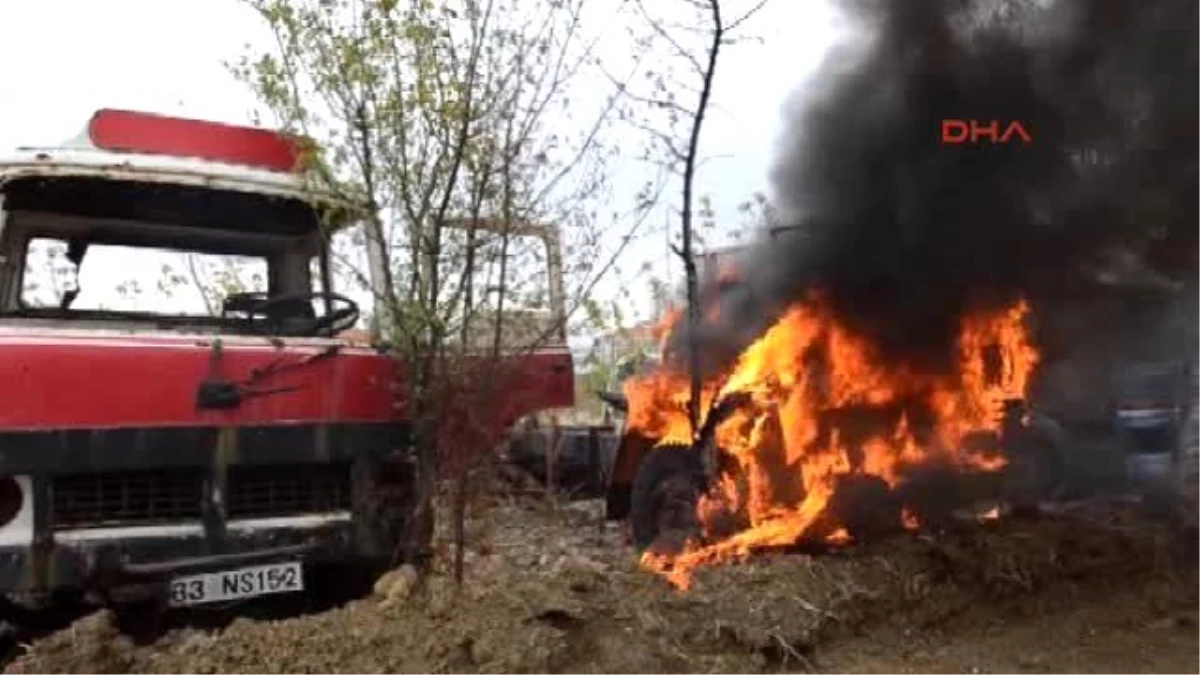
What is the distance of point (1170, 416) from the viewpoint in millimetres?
10867

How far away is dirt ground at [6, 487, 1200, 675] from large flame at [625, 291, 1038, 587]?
28.8 inches

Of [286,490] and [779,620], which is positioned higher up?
[286,490]

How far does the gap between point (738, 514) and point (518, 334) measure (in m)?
2.82

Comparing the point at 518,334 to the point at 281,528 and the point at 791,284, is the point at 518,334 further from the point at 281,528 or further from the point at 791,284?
the point at 791,284

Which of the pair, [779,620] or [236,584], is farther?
[779,620]

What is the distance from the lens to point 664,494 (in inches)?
352

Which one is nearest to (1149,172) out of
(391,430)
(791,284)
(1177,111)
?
(1177,111)

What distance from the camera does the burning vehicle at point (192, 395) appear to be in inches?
196

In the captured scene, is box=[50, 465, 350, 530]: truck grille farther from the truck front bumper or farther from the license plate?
the license plate

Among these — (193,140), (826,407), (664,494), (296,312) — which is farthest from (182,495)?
(826,407)

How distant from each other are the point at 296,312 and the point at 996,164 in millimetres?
4853

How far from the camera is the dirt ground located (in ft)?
16.3

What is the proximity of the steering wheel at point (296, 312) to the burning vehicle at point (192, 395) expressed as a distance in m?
0.01

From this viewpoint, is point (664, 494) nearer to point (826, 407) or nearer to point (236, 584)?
point (826, 407)
